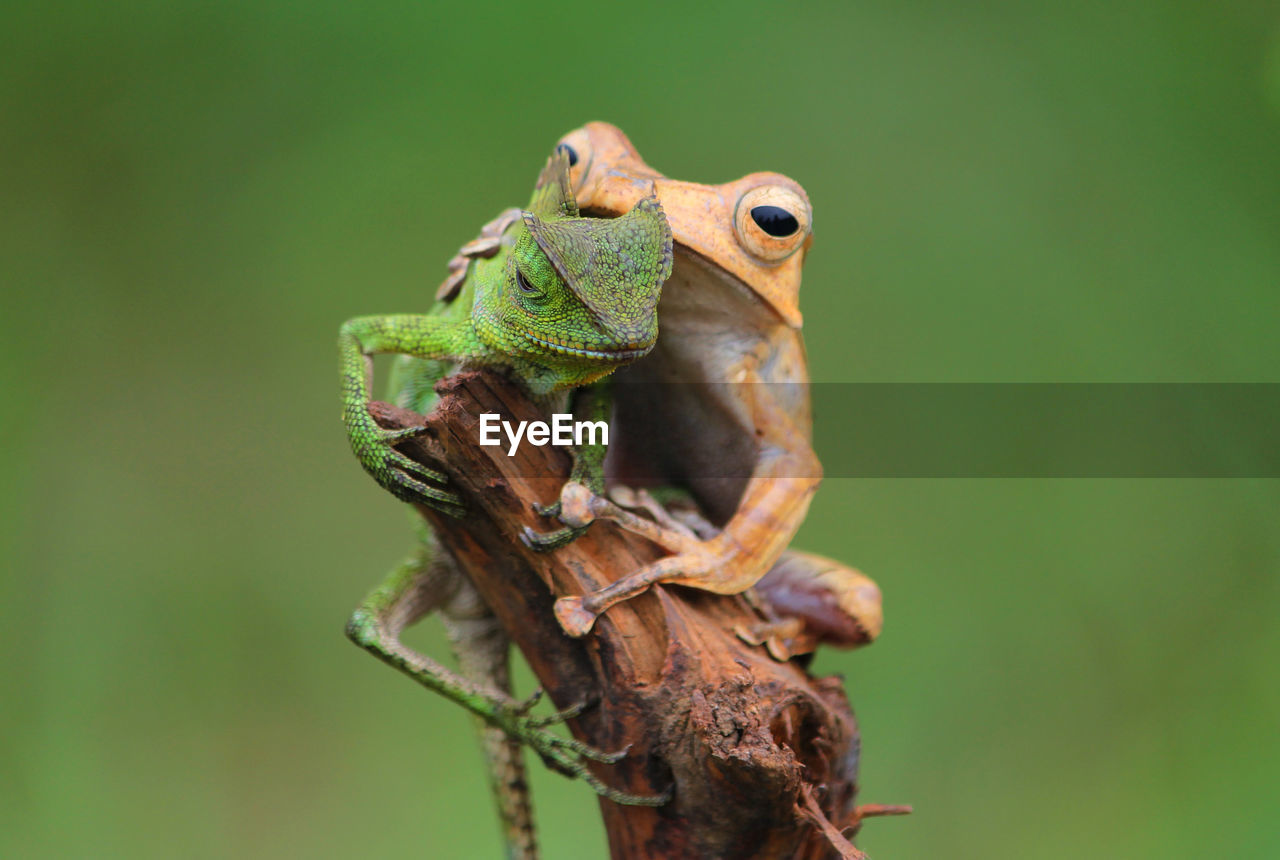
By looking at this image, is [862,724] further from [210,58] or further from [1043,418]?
[210,58]

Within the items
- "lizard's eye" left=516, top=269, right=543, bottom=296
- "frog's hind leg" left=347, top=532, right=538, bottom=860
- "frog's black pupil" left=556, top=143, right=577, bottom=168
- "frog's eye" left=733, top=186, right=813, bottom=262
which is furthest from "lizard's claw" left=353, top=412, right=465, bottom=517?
"frog's eye" left=733, top=186, right=813, bottom=262

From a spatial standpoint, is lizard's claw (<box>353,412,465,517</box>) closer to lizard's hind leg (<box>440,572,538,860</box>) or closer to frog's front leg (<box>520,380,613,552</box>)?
frog's front leg (<box>520,380,613,552</box>)

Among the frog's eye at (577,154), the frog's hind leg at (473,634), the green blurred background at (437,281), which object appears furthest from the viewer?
the green blurred background at (437,281)

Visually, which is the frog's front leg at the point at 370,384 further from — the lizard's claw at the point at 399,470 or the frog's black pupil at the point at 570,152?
the frog's black pupil at the point at 570,152

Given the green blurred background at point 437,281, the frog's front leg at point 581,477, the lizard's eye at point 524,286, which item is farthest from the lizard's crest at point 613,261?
the green blurred background at point 437,281

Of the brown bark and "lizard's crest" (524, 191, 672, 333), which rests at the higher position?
"lizard's crest" (524, 191, 672, 333)

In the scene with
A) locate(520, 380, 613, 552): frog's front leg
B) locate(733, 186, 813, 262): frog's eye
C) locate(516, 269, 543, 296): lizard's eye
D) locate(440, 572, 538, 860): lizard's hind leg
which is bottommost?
locate(440, 572, 538, 860): lizard's hind leg

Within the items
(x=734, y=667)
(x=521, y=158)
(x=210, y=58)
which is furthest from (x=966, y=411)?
(x=210, y=58)
